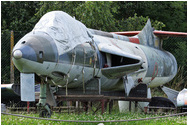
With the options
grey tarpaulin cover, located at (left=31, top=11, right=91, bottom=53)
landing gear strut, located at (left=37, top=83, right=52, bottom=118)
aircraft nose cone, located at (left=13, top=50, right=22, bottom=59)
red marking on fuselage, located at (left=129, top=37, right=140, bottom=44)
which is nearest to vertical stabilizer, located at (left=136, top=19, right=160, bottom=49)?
red marking on fuselage, located at (left=129, top=37, right=140, bottom=44)

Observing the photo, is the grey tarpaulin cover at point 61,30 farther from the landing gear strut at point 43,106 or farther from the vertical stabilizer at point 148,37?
the vertical stabilizer at point 148,37

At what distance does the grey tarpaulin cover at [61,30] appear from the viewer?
24.9ft

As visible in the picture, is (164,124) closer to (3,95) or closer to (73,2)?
(3,95)

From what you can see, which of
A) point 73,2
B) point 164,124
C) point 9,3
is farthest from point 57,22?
point 9,3

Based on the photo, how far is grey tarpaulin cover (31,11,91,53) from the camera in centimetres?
759

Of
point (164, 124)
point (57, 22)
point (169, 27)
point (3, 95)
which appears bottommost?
point (164, 124)

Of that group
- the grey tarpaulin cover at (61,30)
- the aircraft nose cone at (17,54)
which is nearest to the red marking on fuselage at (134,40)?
the grey tarpaulin cover at (61,30)

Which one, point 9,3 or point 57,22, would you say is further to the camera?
point 9,3

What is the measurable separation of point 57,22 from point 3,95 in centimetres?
477

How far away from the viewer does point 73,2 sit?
1741cm

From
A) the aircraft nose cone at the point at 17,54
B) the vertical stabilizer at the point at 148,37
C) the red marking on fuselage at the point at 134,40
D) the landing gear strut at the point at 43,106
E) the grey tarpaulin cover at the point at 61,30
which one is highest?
the vertical stabilizer at the point at 148,37

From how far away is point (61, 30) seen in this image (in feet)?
25.5

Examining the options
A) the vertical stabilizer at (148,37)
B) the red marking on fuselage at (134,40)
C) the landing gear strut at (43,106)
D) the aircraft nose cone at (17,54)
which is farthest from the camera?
the vertical stabilizer at (148,37)

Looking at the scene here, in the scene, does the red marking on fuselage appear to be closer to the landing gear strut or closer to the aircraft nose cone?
the landing gear strut
